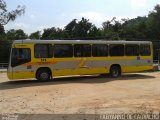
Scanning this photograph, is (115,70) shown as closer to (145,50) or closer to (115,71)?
(115,71)

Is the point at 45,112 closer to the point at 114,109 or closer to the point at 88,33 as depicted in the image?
the point at 114,109

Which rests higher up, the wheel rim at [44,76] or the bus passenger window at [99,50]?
the bus passenger window at [99,50]

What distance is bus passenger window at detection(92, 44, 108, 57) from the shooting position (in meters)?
26.2

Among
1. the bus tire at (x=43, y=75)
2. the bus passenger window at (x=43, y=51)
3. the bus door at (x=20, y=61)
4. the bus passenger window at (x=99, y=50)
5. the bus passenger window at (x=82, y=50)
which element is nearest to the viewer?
→ the bus door at (x=20, y=61)

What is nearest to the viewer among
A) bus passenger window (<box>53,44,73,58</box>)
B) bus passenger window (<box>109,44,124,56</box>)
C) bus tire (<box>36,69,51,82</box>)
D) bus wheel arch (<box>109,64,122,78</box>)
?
bus tire (<box>36,69,51,82</box>)

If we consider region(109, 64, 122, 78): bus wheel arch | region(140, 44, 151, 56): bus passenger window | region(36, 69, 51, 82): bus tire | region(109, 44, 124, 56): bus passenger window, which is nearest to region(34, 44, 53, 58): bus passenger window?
region(36, 69, 51, 82): bus tire

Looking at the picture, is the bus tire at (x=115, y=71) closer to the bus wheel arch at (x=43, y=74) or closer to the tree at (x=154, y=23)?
the bus wheel arch at (x=43, y=74)

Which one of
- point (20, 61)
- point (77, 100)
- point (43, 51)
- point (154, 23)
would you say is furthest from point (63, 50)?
point (154, 23)

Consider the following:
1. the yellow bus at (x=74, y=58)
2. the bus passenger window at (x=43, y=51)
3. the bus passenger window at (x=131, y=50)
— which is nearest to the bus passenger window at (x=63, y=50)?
the yellow bus at (x=74, y=58)

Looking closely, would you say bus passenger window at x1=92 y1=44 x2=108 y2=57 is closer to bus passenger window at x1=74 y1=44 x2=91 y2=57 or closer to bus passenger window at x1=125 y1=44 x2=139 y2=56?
bus passenger window at x1=74 y1=44 x2=91 y2=57

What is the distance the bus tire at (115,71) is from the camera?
27167 millimetres

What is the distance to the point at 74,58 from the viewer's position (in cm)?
2523

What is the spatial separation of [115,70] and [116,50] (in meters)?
1.42

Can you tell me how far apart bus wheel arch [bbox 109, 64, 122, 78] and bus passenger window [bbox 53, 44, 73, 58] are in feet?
11.8
